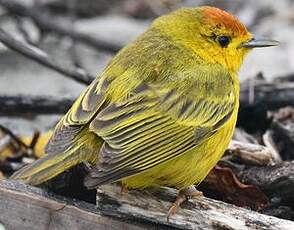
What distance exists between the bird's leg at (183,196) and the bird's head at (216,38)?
39.6 inches

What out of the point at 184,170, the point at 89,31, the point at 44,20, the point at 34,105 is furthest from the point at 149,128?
the point at 89,31

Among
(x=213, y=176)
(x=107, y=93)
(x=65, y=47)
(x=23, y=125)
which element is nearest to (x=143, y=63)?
(x=107, y=93)

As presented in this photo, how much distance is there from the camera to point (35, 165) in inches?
216

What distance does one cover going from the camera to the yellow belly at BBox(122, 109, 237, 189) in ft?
18.4

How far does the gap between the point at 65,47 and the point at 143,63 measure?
12.2 feet

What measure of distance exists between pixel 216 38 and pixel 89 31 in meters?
3.63

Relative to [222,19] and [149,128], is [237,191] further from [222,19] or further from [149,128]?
[222,19]

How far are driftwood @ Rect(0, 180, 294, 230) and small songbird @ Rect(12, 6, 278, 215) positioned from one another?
0.34 feet

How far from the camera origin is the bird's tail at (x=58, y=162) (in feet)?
17.8

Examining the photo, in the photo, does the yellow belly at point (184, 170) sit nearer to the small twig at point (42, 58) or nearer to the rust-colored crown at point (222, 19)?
the rust-colored crown at point (222, 19)

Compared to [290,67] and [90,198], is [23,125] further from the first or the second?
[290,67]

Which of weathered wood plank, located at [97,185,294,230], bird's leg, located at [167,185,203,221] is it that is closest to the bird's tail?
weathered wood plank, located at [97,185,294,230]

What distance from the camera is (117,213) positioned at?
216 inches

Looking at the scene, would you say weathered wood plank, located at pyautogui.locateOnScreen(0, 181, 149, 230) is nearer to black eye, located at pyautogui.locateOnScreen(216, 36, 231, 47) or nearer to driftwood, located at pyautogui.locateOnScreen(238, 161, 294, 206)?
driftwood, located at pyautogui.locateOnScreen(238, 161, 294, 206)
